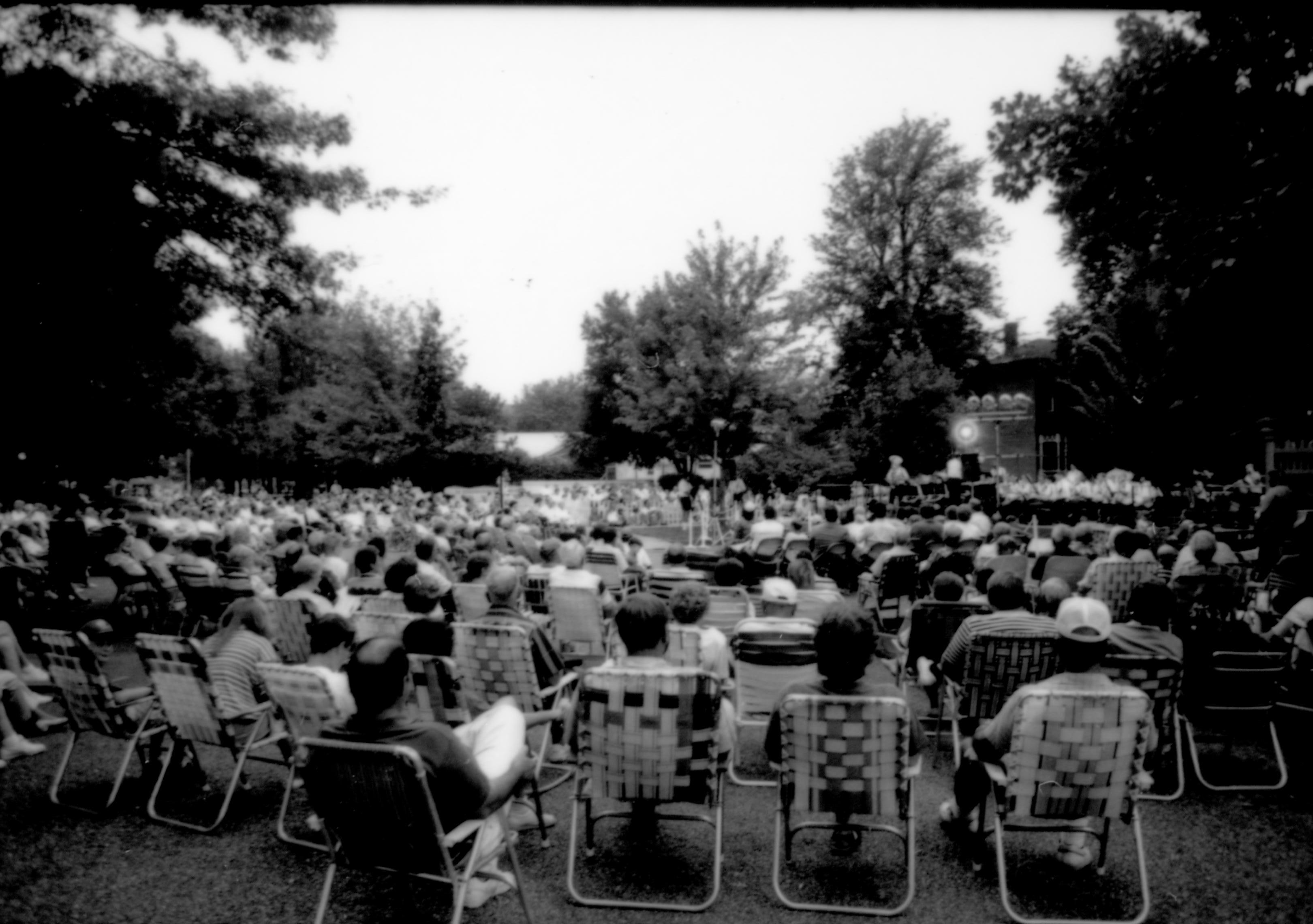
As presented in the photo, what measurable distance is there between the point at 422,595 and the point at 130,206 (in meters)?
5.50

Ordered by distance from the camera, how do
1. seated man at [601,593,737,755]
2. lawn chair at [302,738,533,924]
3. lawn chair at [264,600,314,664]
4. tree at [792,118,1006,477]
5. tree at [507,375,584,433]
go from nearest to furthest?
1. lawn chair at [302,738,533,924]
2. seated man at [601,593,737,755]
3. lawn chair at [264,600,314,664]
4. tree at [792,118,1006,477]
5. tree at [507,375,584,433]

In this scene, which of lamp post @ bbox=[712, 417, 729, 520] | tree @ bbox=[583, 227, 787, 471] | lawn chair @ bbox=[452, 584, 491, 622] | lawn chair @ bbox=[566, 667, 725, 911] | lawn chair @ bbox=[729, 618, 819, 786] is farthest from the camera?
tree @ bbox=[583, 227, 787, 471]

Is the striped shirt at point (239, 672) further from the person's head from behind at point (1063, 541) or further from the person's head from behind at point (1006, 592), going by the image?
the person's head from behind at point (1063, 541)

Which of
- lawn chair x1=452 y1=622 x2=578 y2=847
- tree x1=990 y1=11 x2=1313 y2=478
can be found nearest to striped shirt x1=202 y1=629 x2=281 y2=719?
lawn chair x1=452 y1=622 x2=578 y2=847

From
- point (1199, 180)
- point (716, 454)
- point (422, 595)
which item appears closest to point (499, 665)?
point (422, 595)

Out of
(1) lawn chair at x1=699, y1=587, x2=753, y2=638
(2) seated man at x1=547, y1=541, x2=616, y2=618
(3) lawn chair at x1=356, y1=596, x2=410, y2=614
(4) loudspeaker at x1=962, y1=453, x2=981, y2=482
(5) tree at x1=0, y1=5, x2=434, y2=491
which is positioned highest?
(5) tree at x1=0, y1=5, x2=434, y2=491

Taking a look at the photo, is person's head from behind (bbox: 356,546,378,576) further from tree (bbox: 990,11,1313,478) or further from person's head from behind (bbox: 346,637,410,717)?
tree (bbox: 990,11,1313,478)

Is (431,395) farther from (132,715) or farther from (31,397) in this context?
(132,715)

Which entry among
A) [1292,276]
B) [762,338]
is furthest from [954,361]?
[1292,276]

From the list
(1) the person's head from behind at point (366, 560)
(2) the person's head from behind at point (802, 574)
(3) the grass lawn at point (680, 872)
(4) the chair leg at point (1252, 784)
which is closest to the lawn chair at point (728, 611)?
(2) the person's head from behind at point (802, 574)

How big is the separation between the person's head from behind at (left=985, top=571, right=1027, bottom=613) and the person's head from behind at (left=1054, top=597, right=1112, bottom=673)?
39.1 inches

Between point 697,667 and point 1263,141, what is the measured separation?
6663 millimetres

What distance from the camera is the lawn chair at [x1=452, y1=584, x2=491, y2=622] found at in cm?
616

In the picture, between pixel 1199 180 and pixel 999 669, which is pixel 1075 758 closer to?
pixel 999 669
